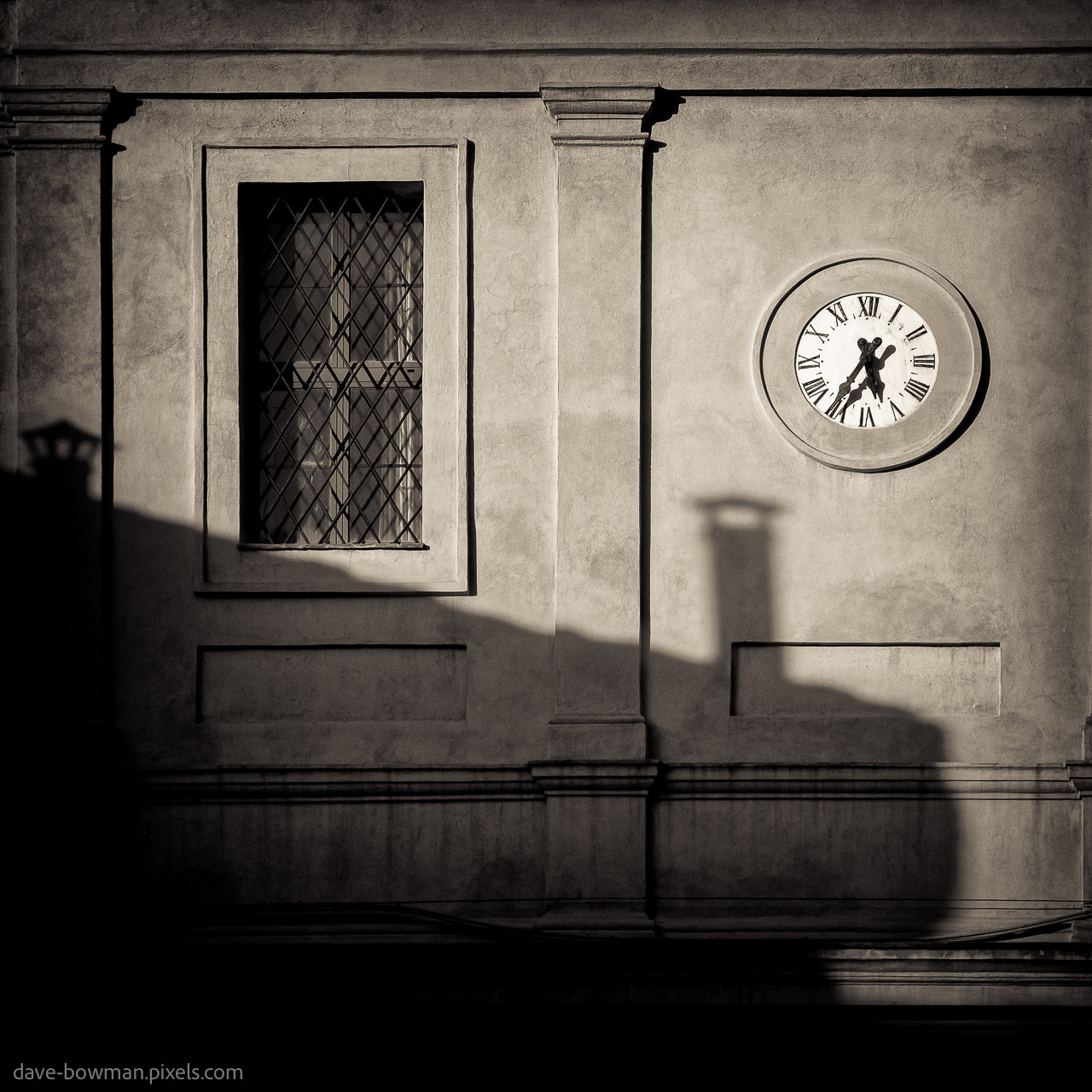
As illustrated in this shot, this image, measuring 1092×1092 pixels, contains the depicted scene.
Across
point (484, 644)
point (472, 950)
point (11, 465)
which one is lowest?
point (472, 950)

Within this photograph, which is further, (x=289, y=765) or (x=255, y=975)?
(x=289, y=765)

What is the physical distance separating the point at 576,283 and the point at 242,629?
2.69 m

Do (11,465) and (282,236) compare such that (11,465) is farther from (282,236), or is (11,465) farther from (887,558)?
(887,558)

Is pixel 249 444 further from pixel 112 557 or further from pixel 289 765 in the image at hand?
pixel 289 765

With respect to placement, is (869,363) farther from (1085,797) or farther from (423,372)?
(1085,797)

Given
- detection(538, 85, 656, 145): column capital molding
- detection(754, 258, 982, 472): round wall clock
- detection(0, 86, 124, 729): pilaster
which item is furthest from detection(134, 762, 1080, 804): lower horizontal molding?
detection(538, 85, 656, 145): column capital molding

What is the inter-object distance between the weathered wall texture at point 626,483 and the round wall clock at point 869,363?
12cm

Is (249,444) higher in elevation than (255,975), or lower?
higher

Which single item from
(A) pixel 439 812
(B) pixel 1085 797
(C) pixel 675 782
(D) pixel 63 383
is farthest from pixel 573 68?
(B) pixel 1085 797

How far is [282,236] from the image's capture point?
6.91 meters

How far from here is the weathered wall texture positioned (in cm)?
653

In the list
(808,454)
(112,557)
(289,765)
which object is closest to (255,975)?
(289,765)

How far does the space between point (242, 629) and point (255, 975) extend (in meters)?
1.84

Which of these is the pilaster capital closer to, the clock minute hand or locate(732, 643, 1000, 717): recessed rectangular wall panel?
locate(732, 643, 1000, 717): recessed rectangular wall panel
